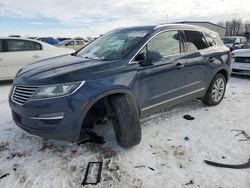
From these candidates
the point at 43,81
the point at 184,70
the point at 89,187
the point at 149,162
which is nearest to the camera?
the point at 89,187

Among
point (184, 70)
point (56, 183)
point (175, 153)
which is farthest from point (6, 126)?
point (184, 70)

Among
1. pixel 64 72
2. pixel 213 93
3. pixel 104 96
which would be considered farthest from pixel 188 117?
pixel 64 72

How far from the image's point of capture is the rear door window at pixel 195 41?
4133mm

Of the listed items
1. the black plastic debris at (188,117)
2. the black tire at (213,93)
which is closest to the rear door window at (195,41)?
the black tire at (213,93)

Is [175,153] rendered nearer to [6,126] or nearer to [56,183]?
[56,183]

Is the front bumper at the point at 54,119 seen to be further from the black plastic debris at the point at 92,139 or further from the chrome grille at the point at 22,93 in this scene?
the black plastic debris at the point at 92,139

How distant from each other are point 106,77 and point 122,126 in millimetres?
678

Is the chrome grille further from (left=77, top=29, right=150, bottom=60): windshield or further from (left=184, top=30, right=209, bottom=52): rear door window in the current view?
(left=184, top=30, right=209, bottom=52): rear door window

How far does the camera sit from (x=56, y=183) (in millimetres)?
2535

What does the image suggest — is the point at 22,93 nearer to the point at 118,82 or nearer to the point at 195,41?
the point at 118,82

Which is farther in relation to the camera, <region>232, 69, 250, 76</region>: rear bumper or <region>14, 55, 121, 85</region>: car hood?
<region>232, 69, 250, 76</region>: rear bumper

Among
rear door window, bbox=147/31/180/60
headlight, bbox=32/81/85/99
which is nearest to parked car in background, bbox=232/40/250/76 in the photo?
rear door window, bbox=147/31/180/60

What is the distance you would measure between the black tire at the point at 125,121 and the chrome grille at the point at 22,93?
39.1 inches

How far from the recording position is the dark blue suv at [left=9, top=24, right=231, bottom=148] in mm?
2686
